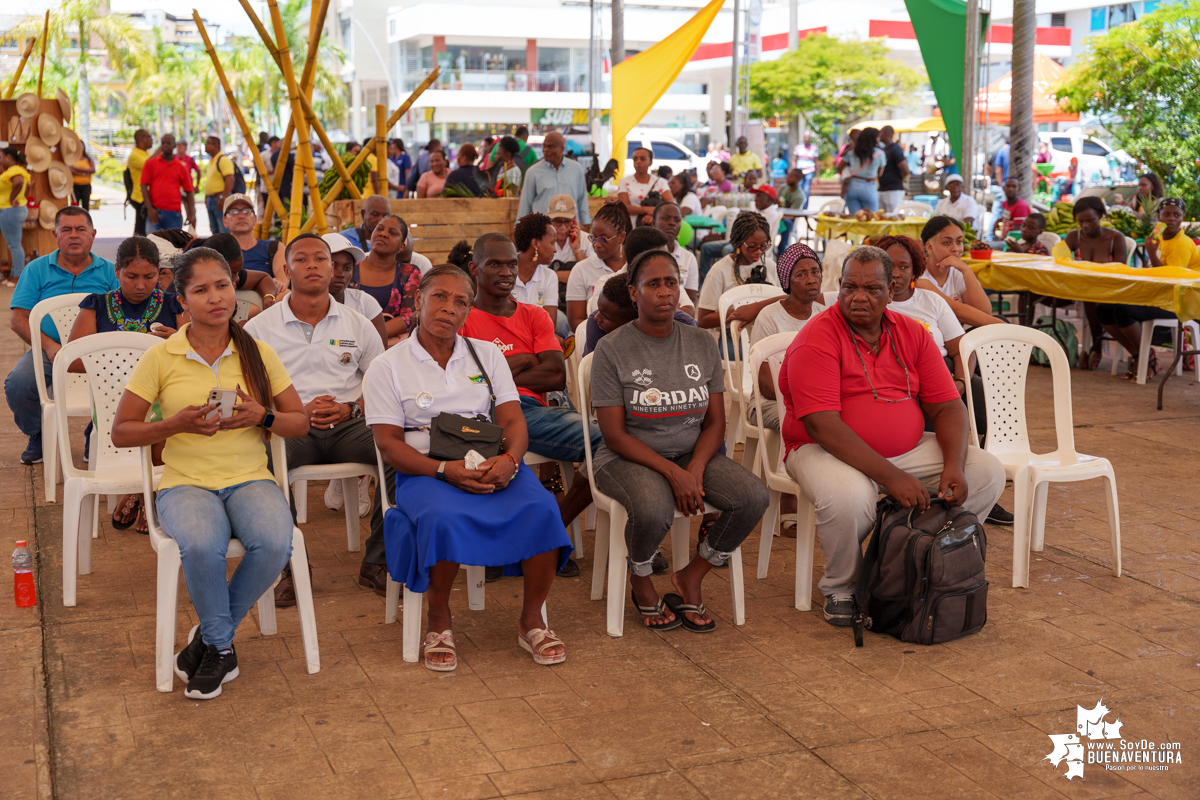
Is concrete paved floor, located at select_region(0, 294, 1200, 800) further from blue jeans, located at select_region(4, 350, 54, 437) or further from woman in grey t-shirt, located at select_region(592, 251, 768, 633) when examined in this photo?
blue jeans, located at select_region(4, 350, 54, 437)

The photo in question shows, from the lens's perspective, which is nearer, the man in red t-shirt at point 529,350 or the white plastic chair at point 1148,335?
the man in red t-shirt at point 529,350

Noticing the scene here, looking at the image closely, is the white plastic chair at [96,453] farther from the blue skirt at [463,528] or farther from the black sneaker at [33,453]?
the black sneaker at [33,453]

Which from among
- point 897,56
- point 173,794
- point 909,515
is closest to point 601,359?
point 909,515

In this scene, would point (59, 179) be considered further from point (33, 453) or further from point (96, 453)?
point (96, 453)

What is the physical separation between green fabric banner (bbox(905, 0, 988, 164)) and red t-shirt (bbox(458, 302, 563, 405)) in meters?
8.26

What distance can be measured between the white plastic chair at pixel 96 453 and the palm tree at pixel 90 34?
1319 inches

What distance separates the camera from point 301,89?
7.96m

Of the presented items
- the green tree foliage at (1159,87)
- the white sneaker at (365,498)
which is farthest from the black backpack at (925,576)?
the green tree foliage at (1159,87)

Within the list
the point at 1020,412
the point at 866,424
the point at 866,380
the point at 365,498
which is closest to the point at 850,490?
the point at 866,424

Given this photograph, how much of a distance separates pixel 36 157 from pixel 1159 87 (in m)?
16.4

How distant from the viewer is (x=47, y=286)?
620 centimetres

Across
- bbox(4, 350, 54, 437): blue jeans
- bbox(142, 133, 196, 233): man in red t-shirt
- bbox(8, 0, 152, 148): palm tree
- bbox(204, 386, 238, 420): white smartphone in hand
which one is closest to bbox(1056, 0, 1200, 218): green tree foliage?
bbox(142, 133, 196, 233): man in red t-shirt

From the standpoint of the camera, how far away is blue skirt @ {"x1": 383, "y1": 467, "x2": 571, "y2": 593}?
369 centimetres

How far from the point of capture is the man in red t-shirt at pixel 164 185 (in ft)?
52.6
